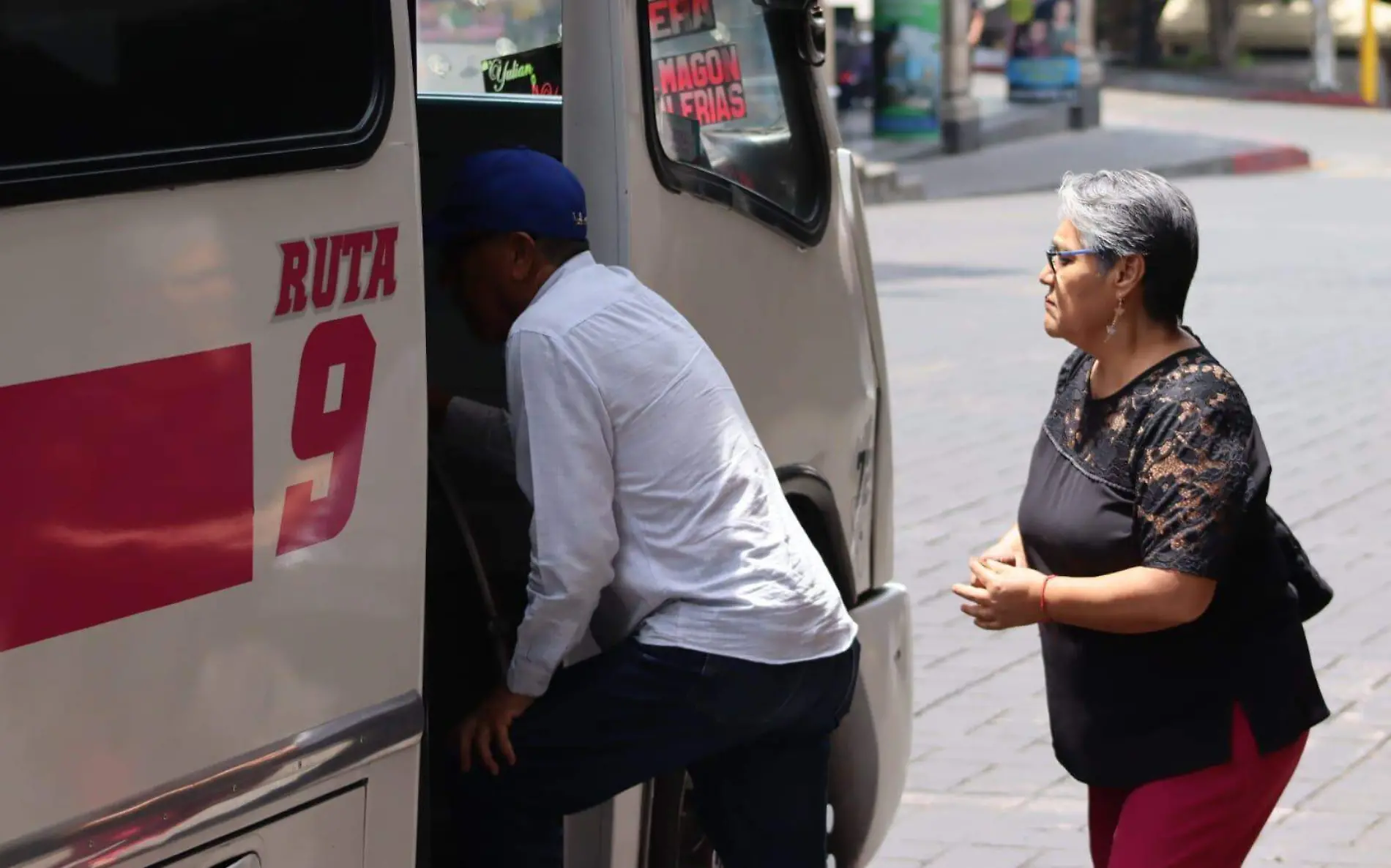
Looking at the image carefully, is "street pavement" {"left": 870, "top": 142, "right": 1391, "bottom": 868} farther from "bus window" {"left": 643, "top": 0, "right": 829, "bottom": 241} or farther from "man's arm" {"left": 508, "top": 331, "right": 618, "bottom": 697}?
"man's arm" {"left": 508, "top": 331, "right": 618, "bottom": 697}

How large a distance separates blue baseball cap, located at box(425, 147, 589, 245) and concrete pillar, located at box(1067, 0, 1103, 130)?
23.9m

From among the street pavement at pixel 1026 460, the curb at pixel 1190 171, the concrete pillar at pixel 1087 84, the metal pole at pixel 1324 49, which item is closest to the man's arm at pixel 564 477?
the street pavement at pixel 1026 460

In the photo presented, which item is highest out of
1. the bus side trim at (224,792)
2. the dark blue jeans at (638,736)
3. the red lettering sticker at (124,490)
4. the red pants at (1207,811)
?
the red lettering sticker at (124,490)

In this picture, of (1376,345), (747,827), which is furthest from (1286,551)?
(1376,345)

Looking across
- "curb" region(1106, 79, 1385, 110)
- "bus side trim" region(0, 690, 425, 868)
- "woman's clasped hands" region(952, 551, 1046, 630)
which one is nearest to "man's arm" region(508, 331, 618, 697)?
"bus side trim" region(0, 690, 425, 868)

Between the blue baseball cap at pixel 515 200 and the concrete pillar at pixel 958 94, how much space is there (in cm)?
2150

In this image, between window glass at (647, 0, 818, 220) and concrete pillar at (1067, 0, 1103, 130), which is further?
concrete pillar at (1067, 0, 1103, 130)

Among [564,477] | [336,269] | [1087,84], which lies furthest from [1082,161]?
[336,269]

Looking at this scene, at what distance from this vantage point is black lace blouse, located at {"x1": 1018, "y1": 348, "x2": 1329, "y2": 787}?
3197mm

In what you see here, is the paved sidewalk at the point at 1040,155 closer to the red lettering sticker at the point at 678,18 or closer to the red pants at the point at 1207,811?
the red lettering sticker at the point at 678,18

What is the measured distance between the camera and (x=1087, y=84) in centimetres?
2670

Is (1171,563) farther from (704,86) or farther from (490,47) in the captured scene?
(490,47)

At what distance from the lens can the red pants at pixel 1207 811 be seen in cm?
331

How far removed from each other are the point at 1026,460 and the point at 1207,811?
5987mm
